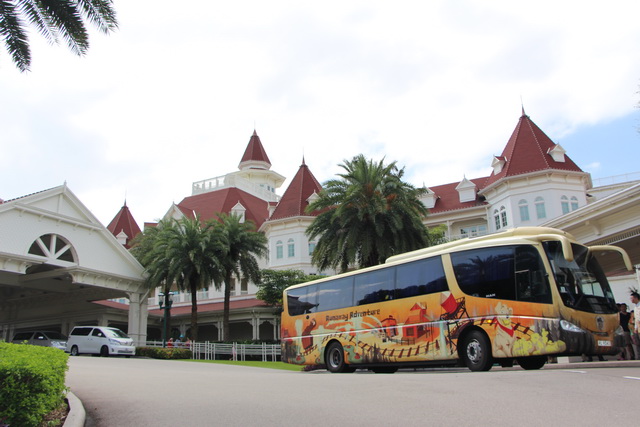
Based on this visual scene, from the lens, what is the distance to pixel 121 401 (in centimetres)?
895

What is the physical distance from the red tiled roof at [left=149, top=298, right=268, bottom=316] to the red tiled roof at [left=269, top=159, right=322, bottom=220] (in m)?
7.96

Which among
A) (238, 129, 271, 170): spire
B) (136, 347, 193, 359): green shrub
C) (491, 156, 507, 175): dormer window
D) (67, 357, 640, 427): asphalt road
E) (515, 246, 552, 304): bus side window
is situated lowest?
(67, 357, 640, 427): asphalt road

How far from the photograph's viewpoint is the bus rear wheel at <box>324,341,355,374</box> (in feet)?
57.4

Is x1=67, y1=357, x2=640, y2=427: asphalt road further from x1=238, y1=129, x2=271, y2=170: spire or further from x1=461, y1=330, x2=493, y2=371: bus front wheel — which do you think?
x1=238, y1=129, x2=271, y2=170: spire

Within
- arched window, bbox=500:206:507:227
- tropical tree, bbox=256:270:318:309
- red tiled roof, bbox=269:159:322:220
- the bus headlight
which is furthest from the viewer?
red tiled roof, bbox=269:159:322:220

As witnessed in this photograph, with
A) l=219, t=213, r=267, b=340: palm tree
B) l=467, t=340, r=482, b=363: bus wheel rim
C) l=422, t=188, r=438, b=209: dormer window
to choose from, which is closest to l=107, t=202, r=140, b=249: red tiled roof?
l=219, t=213, r=267, b=340: palm tree

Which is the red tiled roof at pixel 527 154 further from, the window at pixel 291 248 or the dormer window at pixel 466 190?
the window at pixel 291 248

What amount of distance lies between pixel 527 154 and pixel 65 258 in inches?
1353

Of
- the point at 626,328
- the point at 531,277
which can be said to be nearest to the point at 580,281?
the point at 531,277

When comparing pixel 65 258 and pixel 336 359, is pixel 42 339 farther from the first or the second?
pixel 336 359

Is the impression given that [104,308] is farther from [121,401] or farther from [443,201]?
[121,401]

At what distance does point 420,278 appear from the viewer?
15.1 m

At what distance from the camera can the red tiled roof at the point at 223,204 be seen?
56719mm

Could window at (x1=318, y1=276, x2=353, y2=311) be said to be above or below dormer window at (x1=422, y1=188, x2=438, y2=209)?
below
